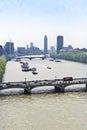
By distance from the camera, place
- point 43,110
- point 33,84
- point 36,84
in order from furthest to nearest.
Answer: point 36,84, point 33,84, point 43,110

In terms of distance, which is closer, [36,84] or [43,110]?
[43,110]

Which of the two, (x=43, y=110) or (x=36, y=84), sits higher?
(x=36, y=84)

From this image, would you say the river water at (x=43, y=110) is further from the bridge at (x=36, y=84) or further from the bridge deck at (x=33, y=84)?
the bridge deck at (x=33, y=84)

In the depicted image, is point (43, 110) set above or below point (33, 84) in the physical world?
below

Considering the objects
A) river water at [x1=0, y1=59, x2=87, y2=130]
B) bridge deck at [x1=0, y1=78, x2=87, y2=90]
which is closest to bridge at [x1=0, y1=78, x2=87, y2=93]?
bridge deck at [x1=0, y1=78, x2=87, y2=90]

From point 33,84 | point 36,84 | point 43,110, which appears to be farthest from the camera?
point 36,84

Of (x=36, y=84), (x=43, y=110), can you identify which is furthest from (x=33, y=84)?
(x=43, y=110)

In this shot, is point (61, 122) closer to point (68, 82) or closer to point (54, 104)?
point (54, 104)

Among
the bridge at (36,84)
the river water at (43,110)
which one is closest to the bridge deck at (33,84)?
the bridge at (36,84)

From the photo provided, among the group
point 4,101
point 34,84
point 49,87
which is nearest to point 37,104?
point 4,101

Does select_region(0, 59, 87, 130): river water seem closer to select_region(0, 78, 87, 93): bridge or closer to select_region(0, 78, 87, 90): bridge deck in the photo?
select_region(0, 78, 87, 93): bridge

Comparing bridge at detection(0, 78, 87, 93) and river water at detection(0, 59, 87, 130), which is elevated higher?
bridge at detection(0, 78, 87, 93)

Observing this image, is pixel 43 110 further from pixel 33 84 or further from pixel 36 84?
pixel 36 84
